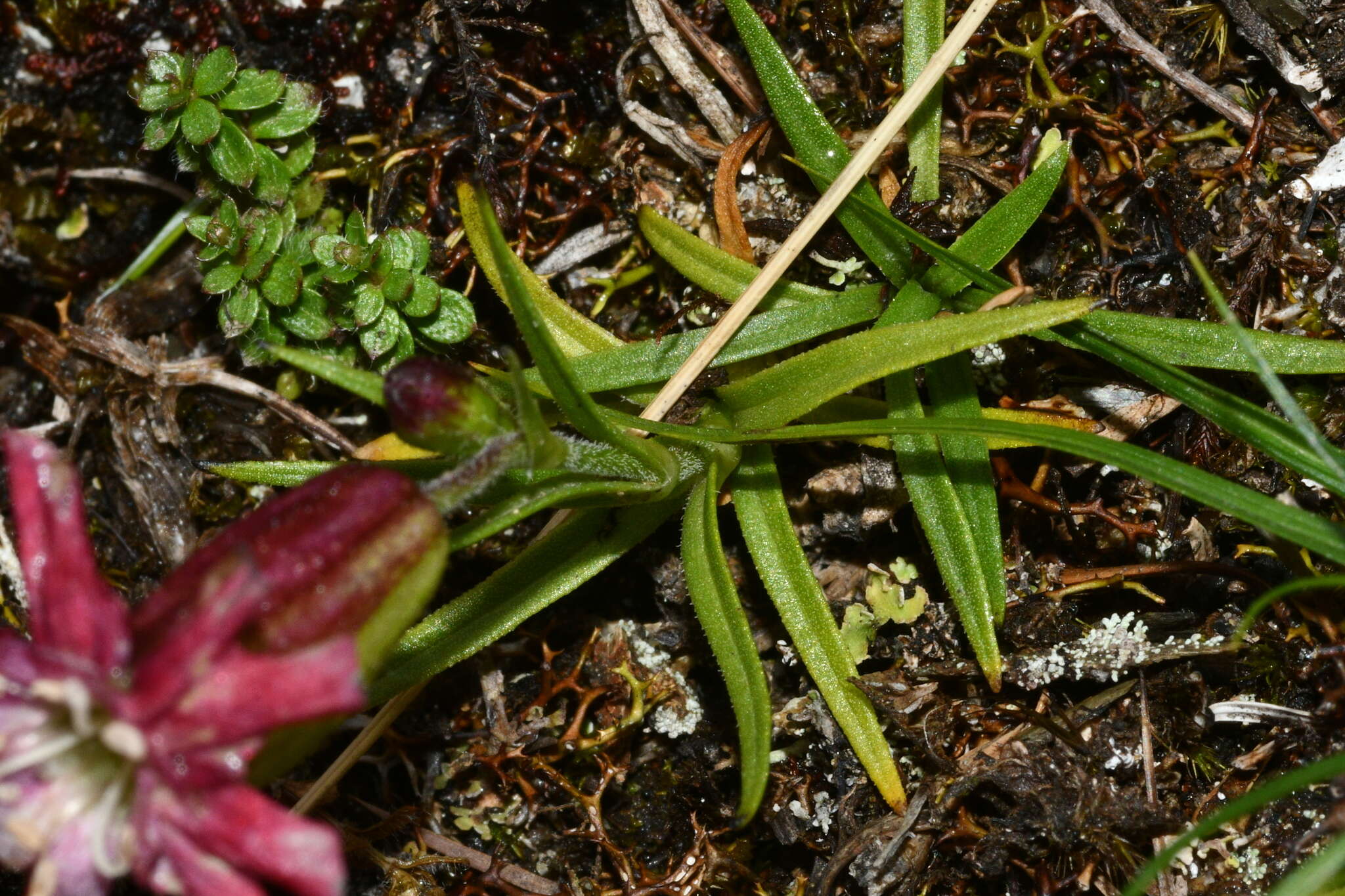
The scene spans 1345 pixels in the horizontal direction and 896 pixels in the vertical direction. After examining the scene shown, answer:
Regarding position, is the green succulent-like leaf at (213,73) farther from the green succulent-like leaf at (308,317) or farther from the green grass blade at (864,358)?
the green grass blade at (864,358)

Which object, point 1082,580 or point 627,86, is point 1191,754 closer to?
point 1082,580

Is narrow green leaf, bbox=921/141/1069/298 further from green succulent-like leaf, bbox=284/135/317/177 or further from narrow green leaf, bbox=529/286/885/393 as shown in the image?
green succulent-like leaf, bbox=284/135/317/177

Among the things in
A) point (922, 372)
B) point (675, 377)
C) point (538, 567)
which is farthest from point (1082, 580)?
point (538, 567)

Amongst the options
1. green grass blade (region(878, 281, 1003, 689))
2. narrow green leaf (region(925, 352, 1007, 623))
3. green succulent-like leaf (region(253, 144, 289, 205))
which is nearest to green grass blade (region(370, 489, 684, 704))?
green grass blade (region(878, 281, 1003, 689))

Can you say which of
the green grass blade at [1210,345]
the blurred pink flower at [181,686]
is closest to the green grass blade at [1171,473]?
the green grass blade at [1210,345]

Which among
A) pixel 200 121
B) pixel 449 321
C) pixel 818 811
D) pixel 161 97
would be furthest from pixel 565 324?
pixel 818 811

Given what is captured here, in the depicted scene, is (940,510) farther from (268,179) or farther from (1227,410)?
(268,179)
